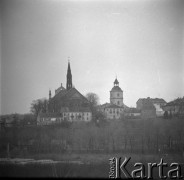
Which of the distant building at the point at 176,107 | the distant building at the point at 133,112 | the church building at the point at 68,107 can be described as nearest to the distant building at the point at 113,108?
the distant building at the point at 133,112

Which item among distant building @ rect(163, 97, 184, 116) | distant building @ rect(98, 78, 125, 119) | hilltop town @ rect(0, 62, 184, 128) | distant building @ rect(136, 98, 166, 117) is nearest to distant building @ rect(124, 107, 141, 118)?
hilltop town @ rect(0, 62, 184, 128)

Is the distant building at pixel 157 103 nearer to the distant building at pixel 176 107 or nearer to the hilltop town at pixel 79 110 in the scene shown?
the hilltop town at pixel 79 110

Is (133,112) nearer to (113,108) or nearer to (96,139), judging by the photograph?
(113,108)

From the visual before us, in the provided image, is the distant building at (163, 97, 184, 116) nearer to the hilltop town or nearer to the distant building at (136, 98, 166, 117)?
the hilltop town

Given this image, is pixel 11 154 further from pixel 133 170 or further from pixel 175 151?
pixel 175 151

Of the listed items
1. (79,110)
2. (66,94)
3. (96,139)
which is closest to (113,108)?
(79,110)
